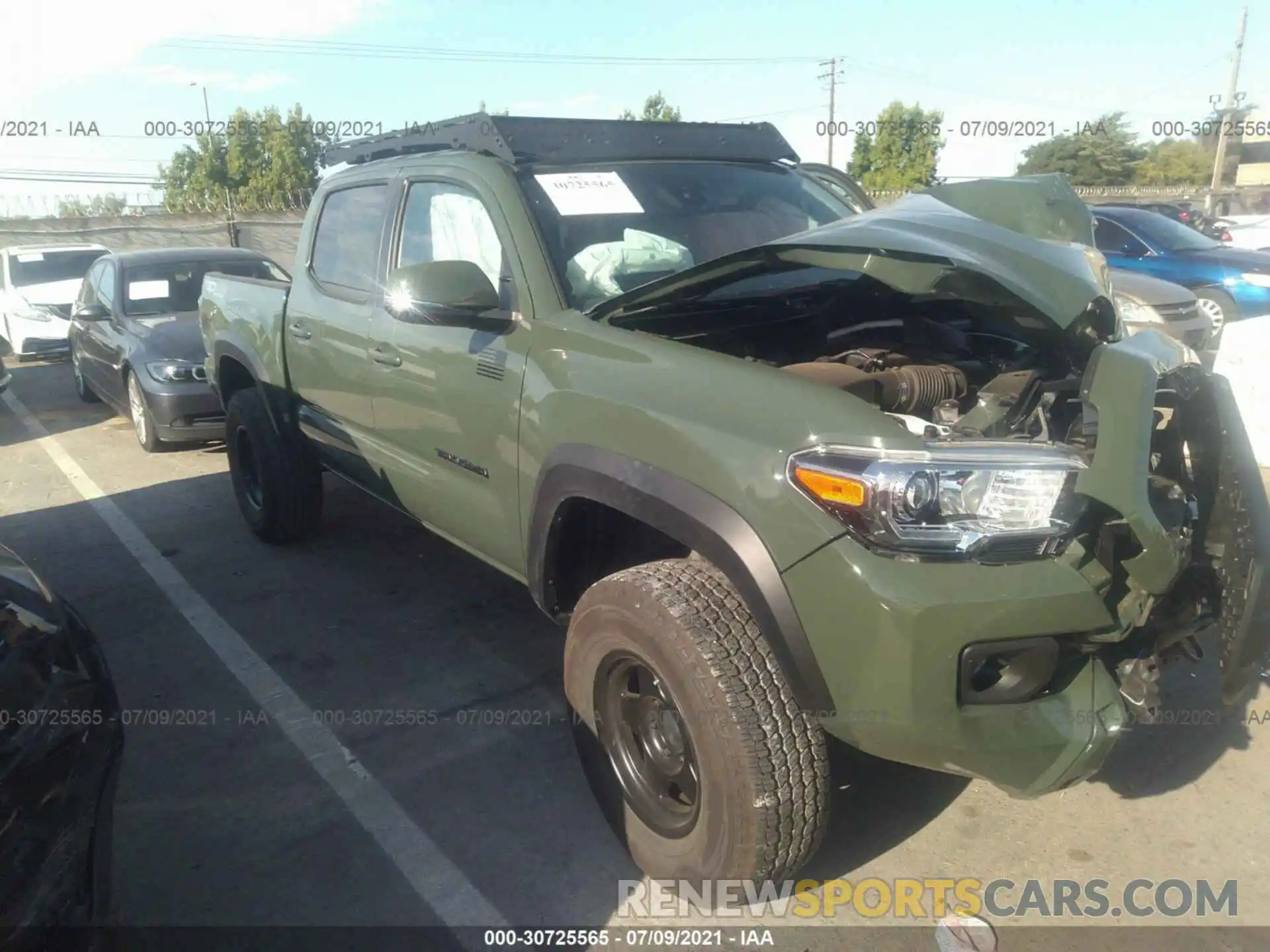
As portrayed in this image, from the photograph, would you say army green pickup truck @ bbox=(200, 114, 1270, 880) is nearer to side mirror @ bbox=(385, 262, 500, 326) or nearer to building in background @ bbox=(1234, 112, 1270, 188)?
side mirror @ bbox=(385, 262, 500, 326)

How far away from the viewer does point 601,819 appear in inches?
121

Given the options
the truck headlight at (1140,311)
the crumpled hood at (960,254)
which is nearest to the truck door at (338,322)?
the crumpled hood at (960,254)

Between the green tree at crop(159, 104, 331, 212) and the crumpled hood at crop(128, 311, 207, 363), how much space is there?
35.9 meters

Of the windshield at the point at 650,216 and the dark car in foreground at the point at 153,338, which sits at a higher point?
the windshield at the point at 650,216

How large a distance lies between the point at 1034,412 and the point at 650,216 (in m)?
1.59

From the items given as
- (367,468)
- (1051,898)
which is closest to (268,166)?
(367,468)

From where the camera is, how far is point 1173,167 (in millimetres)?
44969

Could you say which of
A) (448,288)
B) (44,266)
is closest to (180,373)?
(448,288)

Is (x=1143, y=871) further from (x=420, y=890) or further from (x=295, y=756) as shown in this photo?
(x=295, y=756)

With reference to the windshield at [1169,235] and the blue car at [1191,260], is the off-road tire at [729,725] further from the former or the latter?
the windshield at [1169,235]

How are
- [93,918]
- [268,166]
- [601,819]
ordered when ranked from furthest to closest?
[268,166] → [601,819] → [93,918]

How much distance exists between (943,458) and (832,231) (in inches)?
37.5

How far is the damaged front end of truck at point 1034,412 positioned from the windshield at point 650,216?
11.1 inches

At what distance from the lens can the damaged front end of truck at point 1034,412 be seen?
83.8 inches
